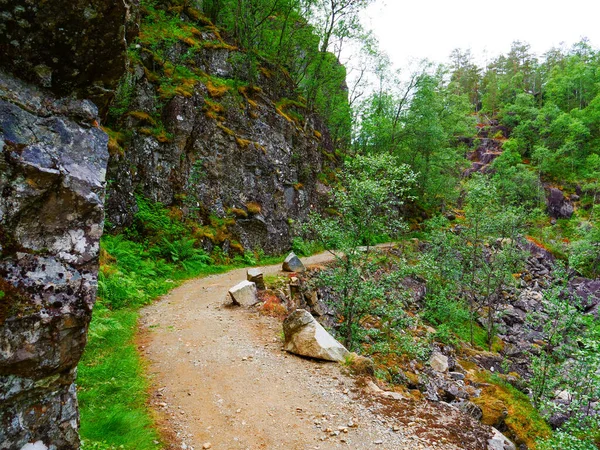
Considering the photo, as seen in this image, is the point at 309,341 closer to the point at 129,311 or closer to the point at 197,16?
the point at 129,311

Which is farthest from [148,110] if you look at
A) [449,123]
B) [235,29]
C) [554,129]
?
[554,129]

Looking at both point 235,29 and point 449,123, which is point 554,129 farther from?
point 235,29

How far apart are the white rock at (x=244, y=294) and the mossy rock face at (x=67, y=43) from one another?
797 cm

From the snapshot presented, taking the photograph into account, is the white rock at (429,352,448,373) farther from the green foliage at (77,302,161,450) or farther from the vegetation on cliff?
the green foliage at (77,302,161,450)

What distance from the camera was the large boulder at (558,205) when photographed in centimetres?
4256

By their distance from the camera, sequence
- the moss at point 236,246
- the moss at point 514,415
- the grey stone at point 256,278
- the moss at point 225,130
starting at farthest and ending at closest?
the moss at point 225,130 → the moss at point 236,246 → the grey stone at point 256,278 → the moss at point 514,415

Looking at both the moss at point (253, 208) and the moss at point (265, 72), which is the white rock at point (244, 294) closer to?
the moss at point (253, 208)

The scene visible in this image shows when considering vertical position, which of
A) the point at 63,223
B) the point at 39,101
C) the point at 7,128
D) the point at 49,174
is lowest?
the point at 63,223

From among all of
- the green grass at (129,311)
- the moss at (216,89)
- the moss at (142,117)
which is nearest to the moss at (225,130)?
the moss at (216,89)

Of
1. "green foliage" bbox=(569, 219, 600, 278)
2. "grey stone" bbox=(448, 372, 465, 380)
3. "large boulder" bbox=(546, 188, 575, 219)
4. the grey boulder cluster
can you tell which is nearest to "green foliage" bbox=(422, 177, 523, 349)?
"grey stone" bbox=(448, 372, 465, 380)

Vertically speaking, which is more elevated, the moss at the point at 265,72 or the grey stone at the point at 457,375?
the moss at the point at 265,72

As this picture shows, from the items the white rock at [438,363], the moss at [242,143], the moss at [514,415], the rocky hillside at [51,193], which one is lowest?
the white rock at [438,363]

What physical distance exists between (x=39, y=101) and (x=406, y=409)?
6.21 meters

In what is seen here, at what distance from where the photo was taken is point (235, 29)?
22.5m
